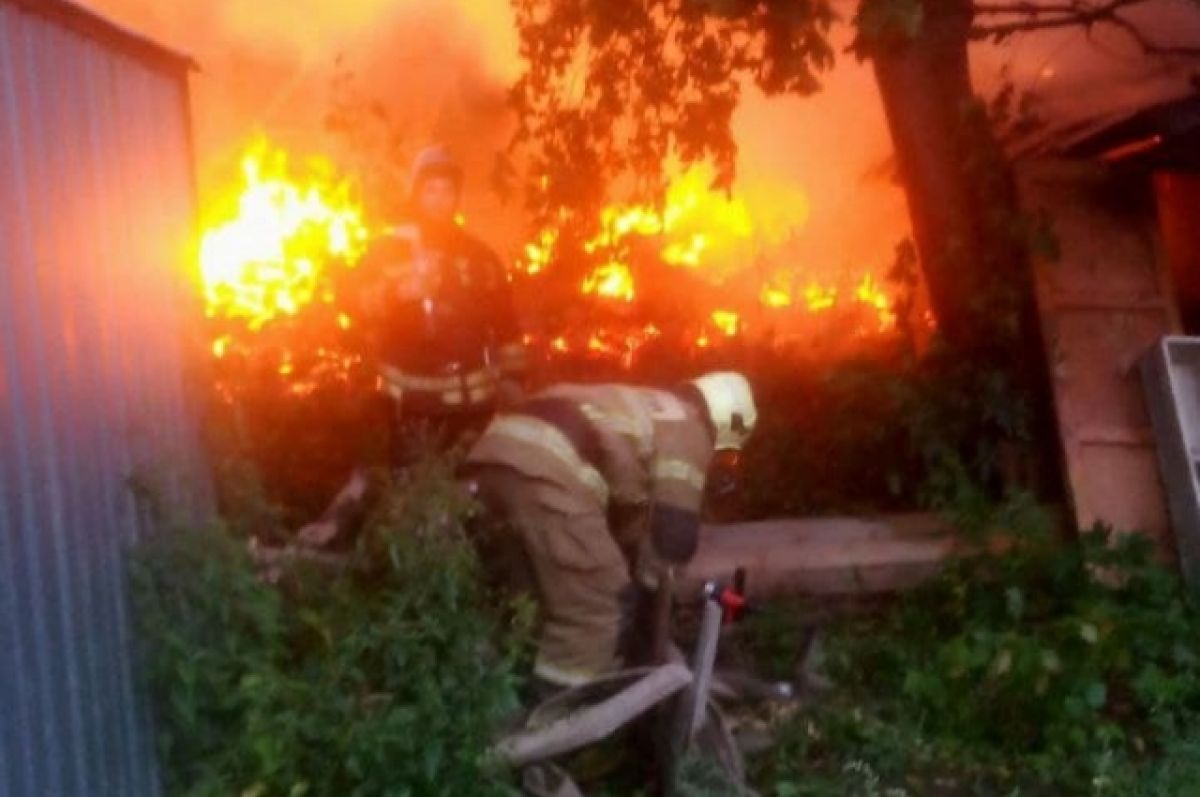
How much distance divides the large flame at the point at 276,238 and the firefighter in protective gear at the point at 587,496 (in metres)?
2.65

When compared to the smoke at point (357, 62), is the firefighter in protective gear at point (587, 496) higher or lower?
lower

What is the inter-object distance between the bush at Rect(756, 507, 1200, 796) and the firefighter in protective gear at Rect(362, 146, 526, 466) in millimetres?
2201

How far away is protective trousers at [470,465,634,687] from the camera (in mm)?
5855

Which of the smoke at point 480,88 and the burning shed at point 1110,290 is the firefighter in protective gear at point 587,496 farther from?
the smoke at point 480,88

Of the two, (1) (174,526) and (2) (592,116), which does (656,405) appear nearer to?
(1) (174,526)

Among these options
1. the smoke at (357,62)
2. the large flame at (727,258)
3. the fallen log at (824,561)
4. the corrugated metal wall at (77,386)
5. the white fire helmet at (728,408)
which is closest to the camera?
the corrugated metal wall at (77,386)

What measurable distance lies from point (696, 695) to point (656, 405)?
1.19 m

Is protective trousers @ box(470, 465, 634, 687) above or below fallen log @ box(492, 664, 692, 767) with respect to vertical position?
above

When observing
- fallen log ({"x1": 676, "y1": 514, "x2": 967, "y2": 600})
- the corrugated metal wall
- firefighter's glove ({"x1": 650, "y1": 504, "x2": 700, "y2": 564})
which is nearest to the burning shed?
fallen log ({"x1": 676, "y1": 514, "x2": 967, "y2": 600})

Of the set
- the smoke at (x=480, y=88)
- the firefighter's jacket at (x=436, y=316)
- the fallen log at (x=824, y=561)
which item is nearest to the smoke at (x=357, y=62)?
the smoke at (x=480, y=88)

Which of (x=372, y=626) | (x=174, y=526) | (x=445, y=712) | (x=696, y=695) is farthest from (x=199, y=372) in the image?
(x=696, y=695)

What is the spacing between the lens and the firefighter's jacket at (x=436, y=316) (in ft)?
23.5

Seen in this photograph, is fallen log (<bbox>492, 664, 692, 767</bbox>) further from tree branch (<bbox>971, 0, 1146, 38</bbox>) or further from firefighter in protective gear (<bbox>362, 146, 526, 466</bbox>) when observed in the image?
tree branch (<bbox>971, 0, 1146, 38</bbox>)

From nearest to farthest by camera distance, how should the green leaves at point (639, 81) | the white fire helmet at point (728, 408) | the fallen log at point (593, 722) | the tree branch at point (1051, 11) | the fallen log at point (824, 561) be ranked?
1. the fallen log at point (593, 722)
2. the white fire helmet at point (728, 408)
3. the green leaves at point (639, 81)
4. the fallen log at point (824, 561)
5. the tree branch at point (1051, 11)
